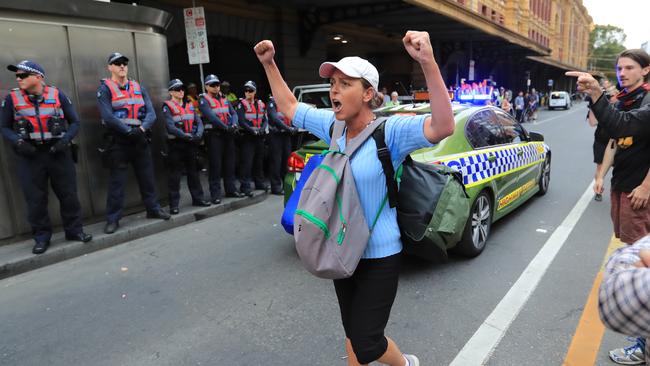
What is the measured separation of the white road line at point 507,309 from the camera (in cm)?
292

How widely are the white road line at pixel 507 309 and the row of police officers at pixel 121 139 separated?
444cm

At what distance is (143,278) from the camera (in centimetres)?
439

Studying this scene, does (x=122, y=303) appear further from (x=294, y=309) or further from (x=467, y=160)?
(x=467, y=160)

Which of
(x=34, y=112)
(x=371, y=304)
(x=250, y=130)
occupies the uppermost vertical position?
(x=34, y=112)

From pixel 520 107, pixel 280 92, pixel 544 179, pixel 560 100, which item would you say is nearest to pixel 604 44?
pixel 560 100

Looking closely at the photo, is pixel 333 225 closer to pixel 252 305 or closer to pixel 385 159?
pixel 385 159

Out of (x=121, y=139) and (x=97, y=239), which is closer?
(x=97, y=239)

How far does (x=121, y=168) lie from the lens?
568 cm

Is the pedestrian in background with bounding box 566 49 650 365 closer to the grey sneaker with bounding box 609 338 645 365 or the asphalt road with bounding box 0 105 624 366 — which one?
the grey sneaker with bounding box 609 338 645 365

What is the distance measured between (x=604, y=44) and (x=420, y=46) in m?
140

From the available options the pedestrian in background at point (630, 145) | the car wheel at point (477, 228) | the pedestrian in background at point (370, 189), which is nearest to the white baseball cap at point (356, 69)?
the pedestrian in background at point (370, 189)

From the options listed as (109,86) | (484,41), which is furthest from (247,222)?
(484,41)

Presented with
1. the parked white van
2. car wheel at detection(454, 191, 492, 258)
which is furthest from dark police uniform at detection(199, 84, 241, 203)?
the parked white van

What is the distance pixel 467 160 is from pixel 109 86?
4.34 m
